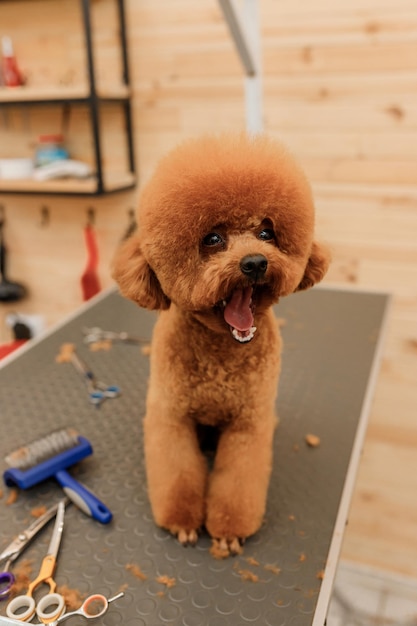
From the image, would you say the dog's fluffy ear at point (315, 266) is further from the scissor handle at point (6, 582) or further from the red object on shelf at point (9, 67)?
the red object on shelf at point (9, 67)

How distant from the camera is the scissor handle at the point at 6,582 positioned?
2.16 feet

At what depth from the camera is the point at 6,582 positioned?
0.68m

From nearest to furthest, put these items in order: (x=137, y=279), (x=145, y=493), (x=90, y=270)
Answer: (x=137, y=279), (x=145, y=493), (x=90, y=270)

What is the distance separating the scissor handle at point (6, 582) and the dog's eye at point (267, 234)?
492 millimetres

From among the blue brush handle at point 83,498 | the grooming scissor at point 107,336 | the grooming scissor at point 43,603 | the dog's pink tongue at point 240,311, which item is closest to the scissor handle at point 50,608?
the grooming scissor at point 43,603

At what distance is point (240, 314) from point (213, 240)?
89 mm

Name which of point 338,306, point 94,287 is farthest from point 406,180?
point 94,287

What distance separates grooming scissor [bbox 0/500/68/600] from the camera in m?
0.67

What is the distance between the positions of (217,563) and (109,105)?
1445 mm

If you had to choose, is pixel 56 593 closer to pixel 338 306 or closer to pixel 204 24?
pixel 338 306

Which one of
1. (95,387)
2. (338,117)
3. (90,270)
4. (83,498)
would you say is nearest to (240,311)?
(83,498)

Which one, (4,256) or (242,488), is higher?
(242,488)

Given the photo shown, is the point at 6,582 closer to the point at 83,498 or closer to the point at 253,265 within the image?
the point at 83,498

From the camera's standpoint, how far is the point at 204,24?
1.62 m
